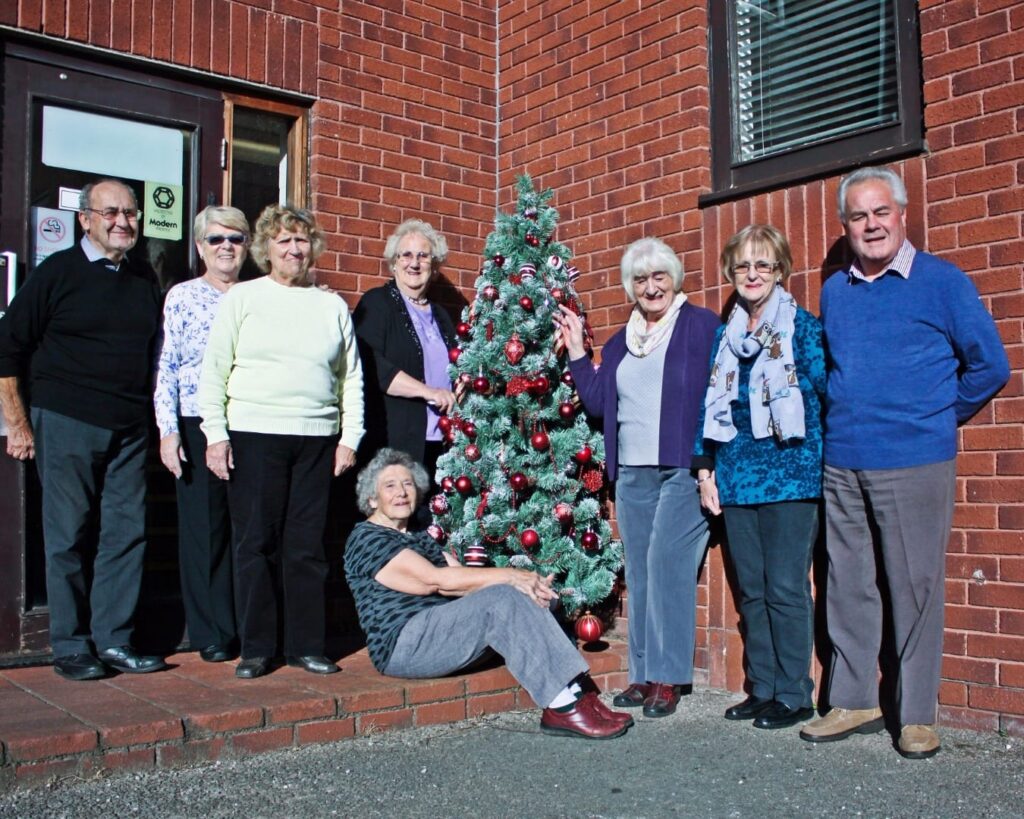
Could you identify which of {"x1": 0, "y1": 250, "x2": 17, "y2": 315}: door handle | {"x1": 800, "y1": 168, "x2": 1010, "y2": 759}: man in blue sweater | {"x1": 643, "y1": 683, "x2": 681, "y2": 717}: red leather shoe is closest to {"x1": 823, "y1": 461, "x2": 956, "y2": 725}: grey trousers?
{"x1": 800, "y1": 168, "x2": 1010, "y2": 759}: man in blue sweater

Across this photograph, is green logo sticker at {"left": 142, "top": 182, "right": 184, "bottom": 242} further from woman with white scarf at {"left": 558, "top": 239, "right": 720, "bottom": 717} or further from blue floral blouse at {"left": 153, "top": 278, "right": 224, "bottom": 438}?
woman with white scarf at {"left": 558, "top": 239, "right": 720, "bottom": 717}

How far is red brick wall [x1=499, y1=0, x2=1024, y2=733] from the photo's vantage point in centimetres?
385

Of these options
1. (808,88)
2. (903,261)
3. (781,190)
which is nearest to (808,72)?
(808,88)

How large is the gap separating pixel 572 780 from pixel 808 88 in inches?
124

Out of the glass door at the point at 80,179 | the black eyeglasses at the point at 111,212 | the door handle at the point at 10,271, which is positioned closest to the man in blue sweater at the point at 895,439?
the black eyeglasses at the point at 111,212

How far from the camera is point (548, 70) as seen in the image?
5816mm

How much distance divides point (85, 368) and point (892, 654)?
3.32 metres

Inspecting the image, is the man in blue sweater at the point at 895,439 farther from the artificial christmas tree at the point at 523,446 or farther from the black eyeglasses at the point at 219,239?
the black eyeglasses at the point at 219,239

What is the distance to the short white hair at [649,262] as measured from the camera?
446 centimetres

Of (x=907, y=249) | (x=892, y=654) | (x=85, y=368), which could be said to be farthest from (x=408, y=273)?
(x=892, y=654)

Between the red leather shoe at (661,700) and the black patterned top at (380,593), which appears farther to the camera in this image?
the red leather shoe at (661,700)

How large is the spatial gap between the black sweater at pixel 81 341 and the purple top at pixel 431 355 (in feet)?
4.02

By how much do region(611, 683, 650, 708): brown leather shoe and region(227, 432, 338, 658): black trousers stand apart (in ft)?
4.06

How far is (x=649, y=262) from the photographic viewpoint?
4.46 m
